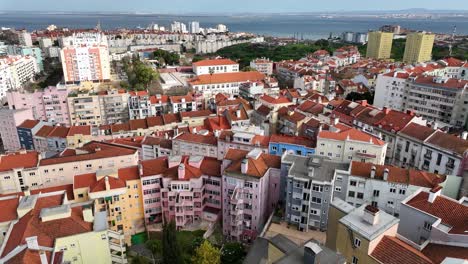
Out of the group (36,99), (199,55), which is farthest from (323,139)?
(199,55)

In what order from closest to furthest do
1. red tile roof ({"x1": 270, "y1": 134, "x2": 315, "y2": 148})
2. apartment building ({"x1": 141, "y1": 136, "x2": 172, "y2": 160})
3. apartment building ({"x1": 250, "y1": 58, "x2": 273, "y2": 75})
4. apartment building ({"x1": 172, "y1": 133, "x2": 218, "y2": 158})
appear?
red tile roof ({"x1": 270, "y1": 134, "x2": 315, "y2": 148})
apartment building ({"x1": 172, "y1": 133, "x2": 218, "y2": 158})
apartment building ({"x1": 141, "y1": 136, "x2": 172, "y2": 160})
apartment building ({"x1": 250, "y1": 58, "x2": 273, "y2": 75})

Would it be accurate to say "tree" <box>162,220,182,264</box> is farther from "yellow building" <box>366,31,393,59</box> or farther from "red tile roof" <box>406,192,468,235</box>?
"yellow building" <box>366,31,393,59</box>

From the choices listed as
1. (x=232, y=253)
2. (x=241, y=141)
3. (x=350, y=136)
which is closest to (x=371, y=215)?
(x=232, y=253)

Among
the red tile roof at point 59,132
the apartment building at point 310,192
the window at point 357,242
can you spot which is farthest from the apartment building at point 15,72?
Answer: the window at point 357,242

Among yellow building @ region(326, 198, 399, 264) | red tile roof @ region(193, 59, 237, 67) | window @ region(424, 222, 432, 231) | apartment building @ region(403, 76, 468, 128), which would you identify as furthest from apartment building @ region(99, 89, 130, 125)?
window @ region(424, 222, 432, 231)

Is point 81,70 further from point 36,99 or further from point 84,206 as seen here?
point 84,206

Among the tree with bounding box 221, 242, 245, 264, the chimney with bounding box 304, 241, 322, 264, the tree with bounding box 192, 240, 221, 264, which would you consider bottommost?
the tree with bounding box 221, 242, 245, 264

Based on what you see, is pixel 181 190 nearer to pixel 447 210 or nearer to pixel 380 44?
pixel 447 210
